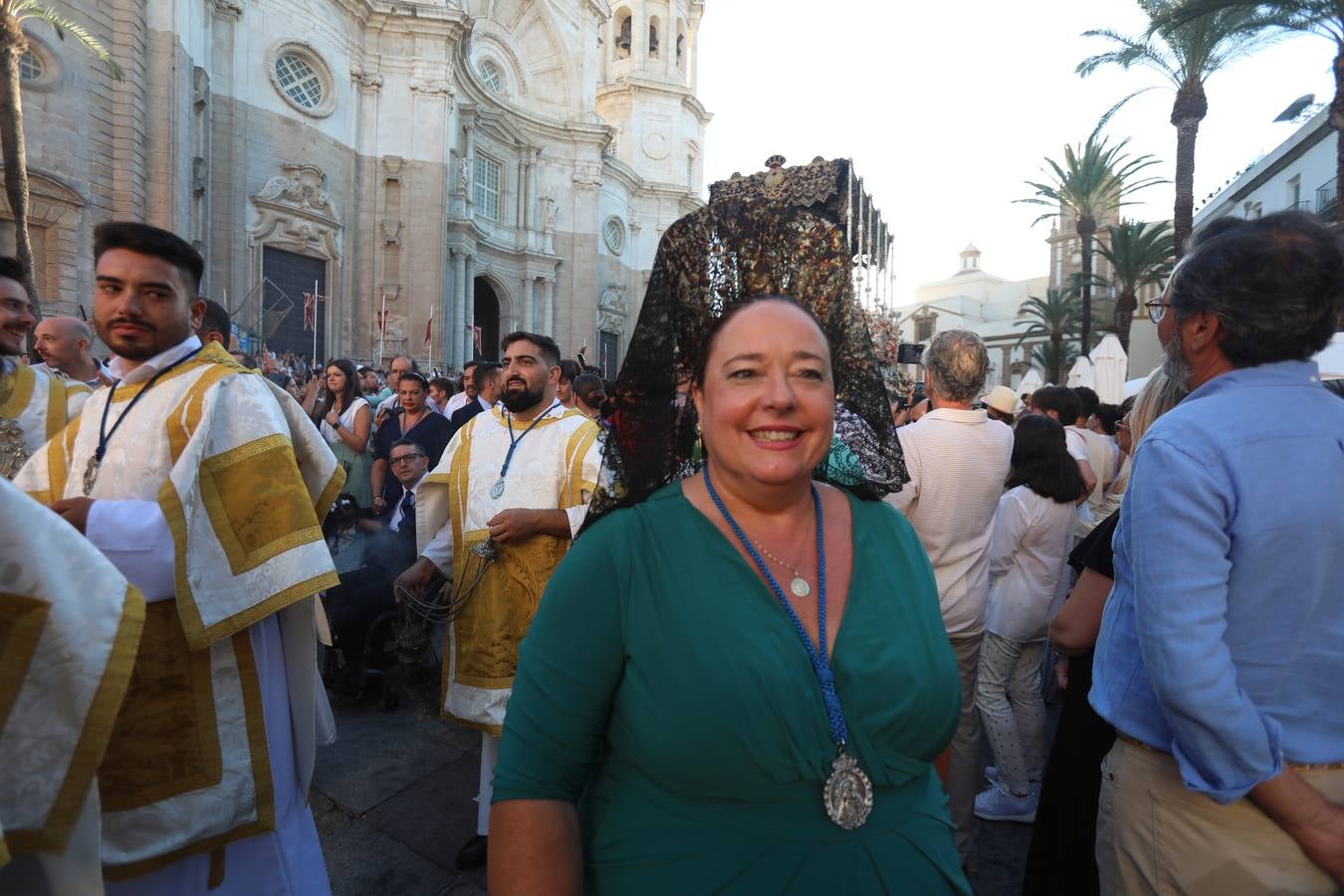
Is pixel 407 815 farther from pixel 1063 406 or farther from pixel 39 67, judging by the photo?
pixel 39 67

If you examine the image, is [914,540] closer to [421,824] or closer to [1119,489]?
[421,824]

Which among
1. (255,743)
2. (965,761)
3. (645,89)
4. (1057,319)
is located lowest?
(965,761)

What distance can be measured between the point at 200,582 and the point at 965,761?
122 inches

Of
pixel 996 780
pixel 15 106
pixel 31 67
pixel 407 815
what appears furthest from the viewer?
pixel 31 67

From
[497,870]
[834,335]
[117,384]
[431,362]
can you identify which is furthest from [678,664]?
[431,362]

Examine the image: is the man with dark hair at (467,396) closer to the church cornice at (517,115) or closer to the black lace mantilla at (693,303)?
the black lace mantilla at (693,303)

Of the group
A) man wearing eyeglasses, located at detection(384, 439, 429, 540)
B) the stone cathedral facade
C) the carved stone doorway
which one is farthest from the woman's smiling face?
the carved stone doorway

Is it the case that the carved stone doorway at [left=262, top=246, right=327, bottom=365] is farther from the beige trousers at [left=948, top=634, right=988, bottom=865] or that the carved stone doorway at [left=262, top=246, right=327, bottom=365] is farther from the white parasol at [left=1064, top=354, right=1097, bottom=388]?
the beige trousers at [left=948, top=634, right=988, bottom=865]

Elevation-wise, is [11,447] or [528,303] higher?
[528,303]

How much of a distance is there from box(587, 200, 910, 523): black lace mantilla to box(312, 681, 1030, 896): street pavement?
8.01 ft

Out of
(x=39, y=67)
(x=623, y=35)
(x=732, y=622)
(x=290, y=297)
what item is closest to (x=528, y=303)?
(x=290, y=297)

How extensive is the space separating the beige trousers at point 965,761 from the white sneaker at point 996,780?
2.99ft

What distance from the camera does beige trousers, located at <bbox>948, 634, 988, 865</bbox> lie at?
3248 mm

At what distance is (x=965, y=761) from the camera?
326cm
